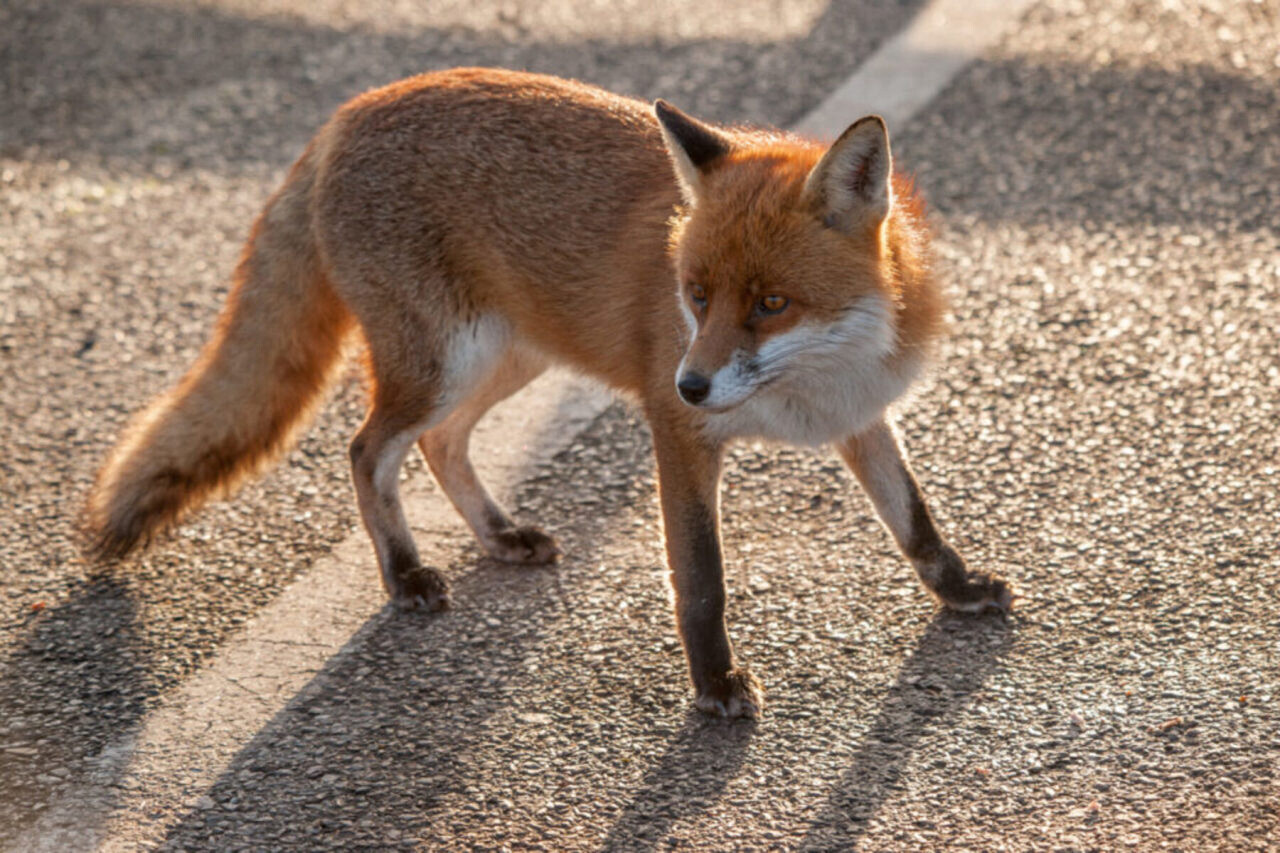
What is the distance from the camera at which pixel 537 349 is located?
418 centimetres

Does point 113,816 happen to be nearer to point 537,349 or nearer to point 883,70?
point 537,349

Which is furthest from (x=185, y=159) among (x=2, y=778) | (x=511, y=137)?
(x=2, y=778)

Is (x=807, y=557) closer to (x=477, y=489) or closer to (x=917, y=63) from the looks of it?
(x=477, y=489)

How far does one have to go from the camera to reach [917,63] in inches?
280

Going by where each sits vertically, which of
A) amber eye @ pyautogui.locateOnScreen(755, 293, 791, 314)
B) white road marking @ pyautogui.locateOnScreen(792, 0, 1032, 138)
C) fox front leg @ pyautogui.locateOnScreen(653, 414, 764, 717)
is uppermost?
amber eye @ pyautogui.locateOnScreen(755, 293, 791, 314)

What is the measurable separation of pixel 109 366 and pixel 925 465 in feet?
9.92

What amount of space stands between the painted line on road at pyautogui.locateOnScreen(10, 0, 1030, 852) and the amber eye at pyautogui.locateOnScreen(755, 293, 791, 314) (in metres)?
1.52

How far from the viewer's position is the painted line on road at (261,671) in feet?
11.1

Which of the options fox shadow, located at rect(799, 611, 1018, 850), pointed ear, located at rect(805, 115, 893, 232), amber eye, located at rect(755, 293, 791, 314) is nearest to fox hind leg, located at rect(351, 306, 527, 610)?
amber eye, located at rect(755, 293, 791, 314)

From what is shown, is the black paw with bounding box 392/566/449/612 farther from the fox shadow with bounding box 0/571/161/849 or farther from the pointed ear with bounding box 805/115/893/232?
the pointed ear with bounding box 805/115/893/232

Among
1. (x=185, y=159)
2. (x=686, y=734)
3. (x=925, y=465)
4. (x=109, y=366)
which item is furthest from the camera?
(x=185, y=159)

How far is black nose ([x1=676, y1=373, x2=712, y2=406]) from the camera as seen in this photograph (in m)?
3.23

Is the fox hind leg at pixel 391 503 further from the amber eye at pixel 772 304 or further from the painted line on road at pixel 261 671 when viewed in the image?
the amber eye at pixel 772 304

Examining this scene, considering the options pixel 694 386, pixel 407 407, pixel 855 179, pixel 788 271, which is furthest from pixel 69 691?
pixel 855 179
